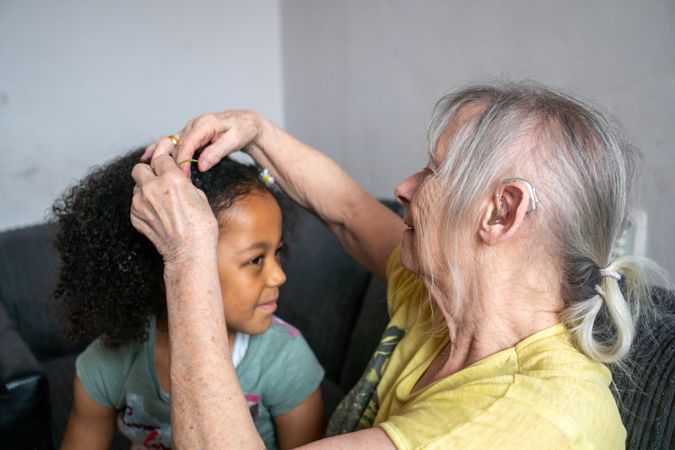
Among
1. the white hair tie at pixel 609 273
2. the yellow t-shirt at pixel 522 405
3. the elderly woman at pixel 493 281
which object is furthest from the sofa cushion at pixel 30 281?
the white hair tie at pixel 609 273

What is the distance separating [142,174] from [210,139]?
9.1 inches

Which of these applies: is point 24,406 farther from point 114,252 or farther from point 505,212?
point 505,212

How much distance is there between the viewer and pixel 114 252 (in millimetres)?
1176

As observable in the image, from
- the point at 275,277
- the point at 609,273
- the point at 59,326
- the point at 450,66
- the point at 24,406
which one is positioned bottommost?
the point at 59,326

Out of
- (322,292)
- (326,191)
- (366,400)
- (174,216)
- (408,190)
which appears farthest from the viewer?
(322,292)

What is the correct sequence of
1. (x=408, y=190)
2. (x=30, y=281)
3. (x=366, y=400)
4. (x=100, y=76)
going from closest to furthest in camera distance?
1. (x=408, y=190)
2. (x=366, y=400)
3. (x=30, y=281)
4. (x=100, y=76)

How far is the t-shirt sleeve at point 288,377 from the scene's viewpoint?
4.30 feet

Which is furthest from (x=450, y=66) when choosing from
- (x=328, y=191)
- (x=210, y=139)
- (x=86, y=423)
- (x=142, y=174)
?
(x=86, y=423)

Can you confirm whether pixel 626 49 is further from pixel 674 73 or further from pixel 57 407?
pixel 57 407

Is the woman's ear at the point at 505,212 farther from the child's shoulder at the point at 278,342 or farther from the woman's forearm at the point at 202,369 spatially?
the child's shoulder at the point at 278,342

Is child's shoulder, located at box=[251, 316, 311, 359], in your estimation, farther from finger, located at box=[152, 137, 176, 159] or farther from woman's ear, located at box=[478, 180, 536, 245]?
woman's ear, located at box=[478, 180, 536, 245]

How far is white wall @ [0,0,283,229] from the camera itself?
2.28 metres

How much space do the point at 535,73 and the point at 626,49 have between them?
27 cm

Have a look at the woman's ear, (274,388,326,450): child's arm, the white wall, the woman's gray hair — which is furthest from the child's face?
the white wall
